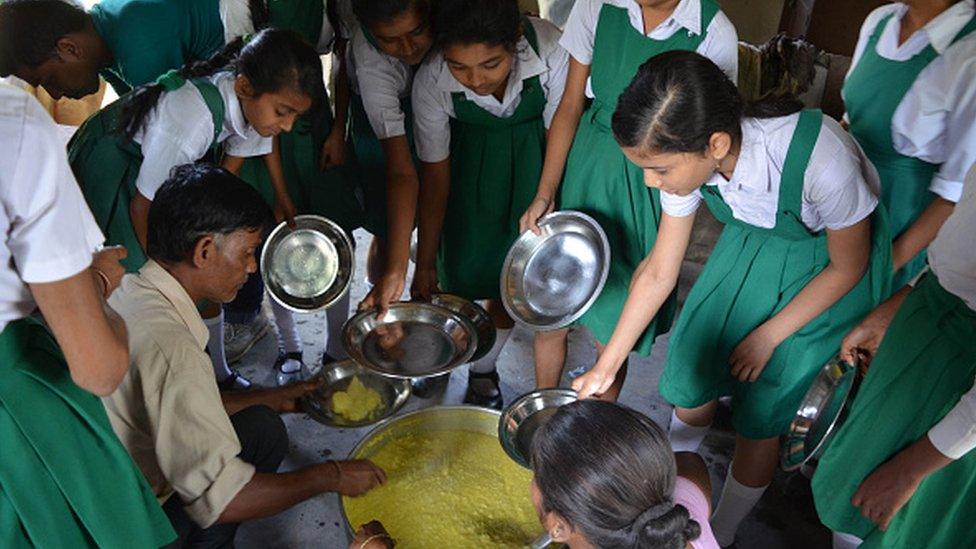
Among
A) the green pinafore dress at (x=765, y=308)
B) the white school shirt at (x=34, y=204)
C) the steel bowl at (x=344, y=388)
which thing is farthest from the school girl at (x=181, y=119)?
the green pinafore dress at (x=765, y=308)

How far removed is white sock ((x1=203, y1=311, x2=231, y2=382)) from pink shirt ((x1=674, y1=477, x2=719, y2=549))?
67.5 inches

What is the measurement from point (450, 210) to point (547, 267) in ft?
1.43

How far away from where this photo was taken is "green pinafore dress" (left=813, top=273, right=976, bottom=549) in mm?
1359

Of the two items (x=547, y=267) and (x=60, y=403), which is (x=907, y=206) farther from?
(x=60, y=403)

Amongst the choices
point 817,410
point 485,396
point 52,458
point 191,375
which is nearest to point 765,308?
point 817,410

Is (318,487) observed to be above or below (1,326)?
below

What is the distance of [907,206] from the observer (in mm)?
2168

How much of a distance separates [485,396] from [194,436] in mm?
1432

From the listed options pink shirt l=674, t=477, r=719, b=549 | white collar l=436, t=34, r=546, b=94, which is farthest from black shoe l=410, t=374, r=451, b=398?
pink shirt l=674, t=477, r=719, b=549

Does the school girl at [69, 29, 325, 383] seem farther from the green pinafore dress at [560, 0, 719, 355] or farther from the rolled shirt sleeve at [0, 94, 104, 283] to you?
the rolled shirt sleeve at [0, 94, 104, 283]

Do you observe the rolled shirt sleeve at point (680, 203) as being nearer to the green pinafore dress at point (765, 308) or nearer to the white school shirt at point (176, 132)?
the green pinafore dress at point (765, 308)

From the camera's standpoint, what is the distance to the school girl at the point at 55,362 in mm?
1028

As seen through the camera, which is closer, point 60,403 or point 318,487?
point 60,403

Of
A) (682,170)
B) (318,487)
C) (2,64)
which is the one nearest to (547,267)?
(682,170)
